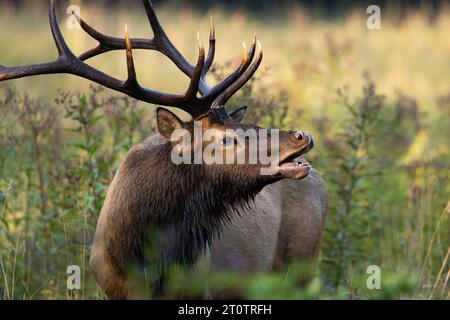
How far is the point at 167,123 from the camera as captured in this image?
511 cm

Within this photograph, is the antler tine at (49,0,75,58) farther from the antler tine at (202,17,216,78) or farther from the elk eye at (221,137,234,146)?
the elk eye at (221,137,234,146)

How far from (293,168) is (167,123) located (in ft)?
2.67

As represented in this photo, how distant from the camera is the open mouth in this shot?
4.72 m

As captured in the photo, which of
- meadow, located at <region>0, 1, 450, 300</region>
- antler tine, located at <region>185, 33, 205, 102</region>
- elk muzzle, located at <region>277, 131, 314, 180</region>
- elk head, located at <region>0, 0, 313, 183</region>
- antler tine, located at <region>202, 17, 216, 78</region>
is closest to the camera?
elk muzzle, located at <region>277, 131, 314, 180</region>

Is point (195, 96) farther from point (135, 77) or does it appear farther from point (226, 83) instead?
point (135, 77)

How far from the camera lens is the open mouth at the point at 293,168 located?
4.72 meters

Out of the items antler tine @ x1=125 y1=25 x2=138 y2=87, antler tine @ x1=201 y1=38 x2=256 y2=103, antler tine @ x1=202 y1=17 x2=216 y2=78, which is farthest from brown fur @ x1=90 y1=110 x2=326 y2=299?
antler tine @ x1=202 y1=17 x2=216 y2=78

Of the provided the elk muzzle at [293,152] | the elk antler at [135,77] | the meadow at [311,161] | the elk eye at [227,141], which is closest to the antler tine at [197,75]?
the elk antler at [135,77]

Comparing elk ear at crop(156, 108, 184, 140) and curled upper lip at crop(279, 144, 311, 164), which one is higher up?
elk ear at crop(156, 108, 184, 140)

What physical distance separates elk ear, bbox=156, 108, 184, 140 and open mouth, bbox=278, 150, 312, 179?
667 millimetres

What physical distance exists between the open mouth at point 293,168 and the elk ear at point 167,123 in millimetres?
667

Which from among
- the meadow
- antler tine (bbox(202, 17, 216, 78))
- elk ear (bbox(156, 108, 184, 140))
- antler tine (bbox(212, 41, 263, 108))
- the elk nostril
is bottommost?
the meadow

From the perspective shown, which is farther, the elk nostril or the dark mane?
the dark mane

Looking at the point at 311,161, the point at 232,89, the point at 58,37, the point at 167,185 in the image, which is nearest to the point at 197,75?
the point at 232,89
